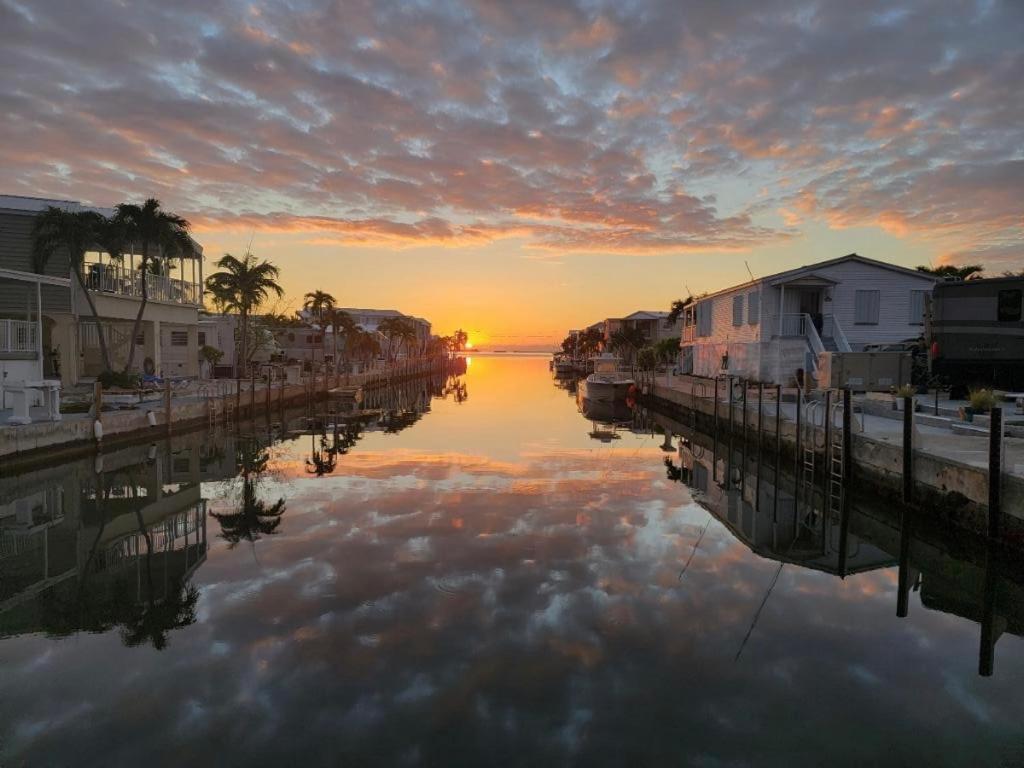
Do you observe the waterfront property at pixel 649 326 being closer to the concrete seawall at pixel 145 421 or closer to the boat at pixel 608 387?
the boat at pixel 608 387

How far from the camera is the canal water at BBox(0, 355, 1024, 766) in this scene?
22.9 feet

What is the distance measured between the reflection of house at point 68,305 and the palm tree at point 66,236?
0.69 metres

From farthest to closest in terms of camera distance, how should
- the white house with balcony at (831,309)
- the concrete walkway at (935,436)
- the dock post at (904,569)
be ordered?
the white house with balcony at (831,309)
the concrete walkway at (935,436)
the dock post at (904,569)

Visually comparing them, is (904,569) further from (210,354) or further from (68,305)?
(210,354)

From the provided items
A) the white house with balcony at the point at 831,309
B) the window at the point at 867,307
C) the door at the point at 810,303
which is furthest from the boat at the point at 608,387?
the window at the point at 867,307

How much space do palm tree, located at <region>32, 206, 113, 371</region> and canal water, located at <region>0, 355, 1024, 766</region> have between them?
1466cm

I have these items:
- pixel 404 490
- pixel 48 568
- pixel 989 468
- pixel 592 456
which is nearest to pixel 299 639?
pixel 48 568

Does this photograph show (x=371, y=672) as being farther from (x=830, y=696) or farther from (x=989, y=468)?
(x=989, y=468)

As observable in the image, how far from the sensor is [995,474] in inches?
474

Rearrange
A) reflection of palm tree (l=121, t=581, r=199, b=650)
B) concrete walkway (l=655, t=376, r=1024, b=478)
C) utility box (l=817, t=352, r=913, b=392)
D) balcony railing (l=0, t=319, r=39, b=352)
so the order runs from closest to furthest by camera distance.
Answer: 1. reflection of palm tree (l=121, t=581, r=199, b=650)
2. concrete walkway (l=655, t=376, r=1024, b=478)
3. balcony railing (l=0, t=319, r=39, b=352)
4. utility box (l=817, t=352, r=913, b=392)

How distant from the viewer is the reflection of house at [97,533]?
11.3 meters

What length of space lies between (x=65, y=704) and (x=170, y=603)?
129 inches

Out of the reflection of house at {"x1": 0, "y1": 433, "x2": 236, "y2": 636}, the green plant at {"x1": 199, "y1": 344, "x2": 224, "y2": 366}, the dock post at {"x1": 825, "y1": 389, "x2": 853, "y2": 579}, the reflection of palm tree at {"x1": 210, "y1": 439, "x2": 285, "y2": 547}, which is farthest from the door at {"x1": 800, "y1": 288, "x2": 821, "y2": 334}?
the green plant at {"x1": 199, "y1": 344, "x2": 224, "y2": 366}

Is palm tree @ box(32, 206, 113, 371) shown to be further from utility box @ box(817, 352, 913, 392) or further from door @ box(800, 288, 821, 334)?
door @ box(800, 288, 821, 334)
